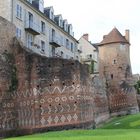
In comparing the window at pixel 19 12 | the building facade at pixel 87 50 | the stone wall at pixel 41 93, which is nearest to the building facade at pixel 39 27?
the window at pixel 19 12

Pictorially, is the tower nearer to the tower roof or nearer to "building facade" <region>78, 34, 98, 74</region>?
the tower roof

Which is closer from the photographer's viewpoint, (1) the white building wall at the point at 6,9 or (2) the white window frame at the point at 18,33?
(1) the white building wall at the point at 6,9

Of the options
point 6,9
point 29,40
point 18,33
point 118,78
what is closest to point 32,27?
point 29,40

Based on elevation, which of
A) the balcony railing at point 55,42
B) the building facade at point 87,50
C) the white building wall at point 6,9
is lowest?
the balcony railing at point 55,42

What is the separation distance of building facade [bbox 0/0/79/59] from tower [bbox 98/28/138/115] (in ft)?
17.1

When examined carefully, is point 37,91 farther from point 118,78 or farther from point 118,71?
point 118,71

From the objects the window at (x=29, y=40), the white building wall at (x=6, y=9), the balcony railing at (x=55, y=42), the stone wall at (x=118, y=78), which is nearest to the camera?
the white building wall at (x=6, y=9)

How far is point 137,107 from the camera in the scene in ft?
170

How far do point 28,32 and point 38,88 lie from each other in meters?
11.4

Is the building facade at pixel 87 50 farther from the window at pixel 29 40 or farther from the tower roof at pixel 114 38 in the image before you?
the window at pixel 29 40

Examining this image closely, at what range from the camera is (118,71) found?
5216 cm

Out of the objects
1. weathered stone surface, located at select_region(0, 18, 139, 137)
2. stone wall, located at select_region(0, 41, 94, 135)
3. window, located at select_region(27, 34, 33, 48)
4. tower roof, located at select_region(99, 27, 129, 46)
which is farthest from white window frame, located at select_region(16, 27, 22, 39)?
tower roof, located at select_region(99, 27, 129, 46)

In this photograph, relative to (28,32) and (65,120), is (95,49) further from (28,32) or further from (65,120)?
(65,120)

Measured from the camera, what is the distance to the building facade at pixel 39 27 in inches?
1481
